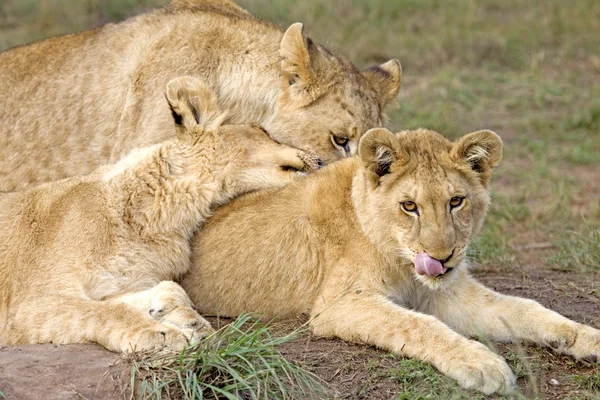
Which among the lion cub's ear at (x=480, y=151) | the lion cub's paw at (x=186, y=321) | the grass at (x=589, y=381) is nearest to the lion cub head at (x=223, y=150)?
the lion cub's paw at (x=186, y=321)

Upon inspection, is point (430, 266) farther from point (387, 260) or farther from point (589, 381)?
point (589, 381)

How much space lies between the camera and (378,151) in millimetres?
4859

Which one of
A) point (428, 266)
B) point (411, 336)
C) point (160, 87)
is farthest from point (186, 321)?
point (160, 87)

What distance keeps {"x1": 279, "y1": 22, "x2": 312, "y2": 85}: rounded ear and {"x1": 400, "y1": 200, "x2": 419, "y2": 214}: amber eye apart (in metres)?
1.49

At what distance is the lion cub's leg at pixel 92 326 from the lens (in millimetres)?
4543

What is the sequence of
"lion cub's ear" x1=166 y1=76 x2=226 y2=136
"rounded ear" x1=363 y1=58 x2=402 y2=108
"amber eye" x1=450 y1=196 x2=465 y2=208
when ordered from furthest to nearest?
"rounded ear" x1=363 y1=58 x2=402 y2=108, "lion cub's ear" x1=166 y1=76 x2=226 y2=136, "amber eye" x1=450 y1=196 x2=465 y2=208

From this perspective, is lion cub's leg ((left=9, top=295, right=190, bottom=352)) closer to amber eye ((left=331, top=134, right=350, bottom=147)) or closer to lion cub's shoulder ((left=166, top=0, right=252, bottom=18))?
amber eye ((left=331, top=134, right=350, bottom=147))

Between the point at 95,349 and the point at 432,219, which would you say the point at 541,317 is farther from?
the point at 95,349

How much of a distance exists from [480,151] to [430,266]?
678 millimetres

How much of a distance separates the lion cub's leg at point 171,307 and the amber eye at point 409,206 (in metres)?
1.04

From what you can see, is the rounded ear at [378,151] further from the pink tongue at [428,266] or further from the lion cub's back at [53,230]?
the lion cub's back at [53,230]

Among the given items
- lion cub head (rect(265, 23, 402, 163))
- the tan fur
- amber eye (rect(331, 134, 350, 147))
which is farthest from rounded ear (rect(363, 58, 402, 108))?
amber eye (rect(331, 134, 350, 147))

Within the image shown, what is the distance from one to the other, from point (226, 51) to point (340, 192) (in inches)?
58.8

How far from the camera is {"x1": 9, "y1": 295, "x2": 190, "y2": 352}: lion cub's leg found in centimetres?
454
